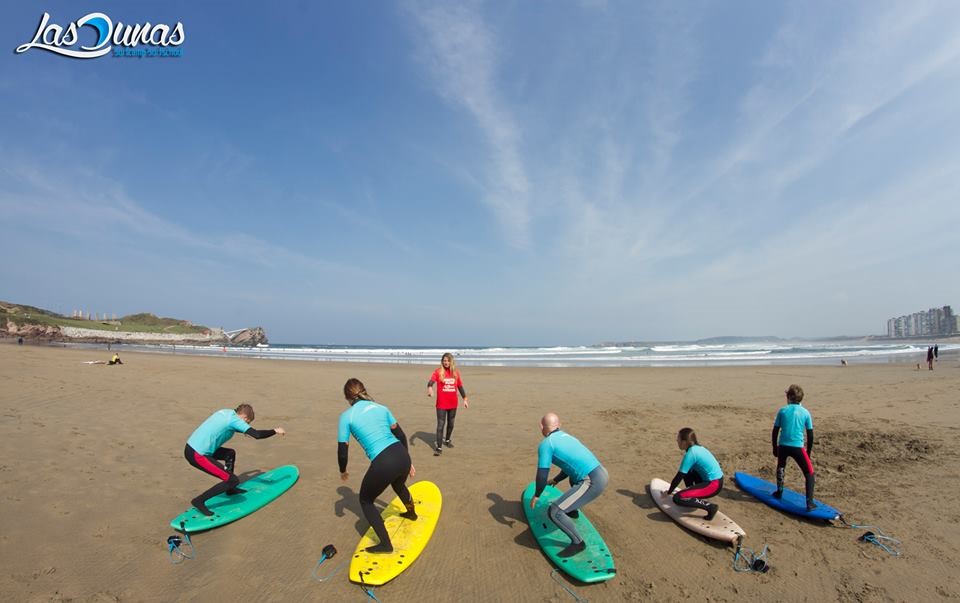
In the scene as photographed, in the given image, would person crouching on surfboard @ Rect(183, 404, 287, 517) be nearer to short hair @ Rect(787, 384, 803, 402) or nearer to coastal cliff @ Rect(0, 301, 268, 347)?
short hair @ Rect(787, 384, 803, 402)

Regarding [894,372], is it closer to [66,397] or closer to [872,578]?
[872,578]

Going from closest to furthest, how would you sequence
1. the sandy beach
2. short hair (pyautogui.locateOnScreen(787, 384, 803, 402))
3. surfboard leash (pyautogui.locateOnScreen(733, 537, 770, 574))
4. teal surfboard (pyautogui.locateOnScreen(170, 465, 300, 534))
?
the sandy beach, surfboard leash (pyautogui.locateOnScreen(733, 537, 770, 574)), teal surfboard (pyautogui.locateOnScreen(170, 465, 300, 534)), short hair (pyautogui.locateOnScreen(787, 384, 803, 402))

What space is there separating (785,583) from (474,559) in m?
A: 3.30

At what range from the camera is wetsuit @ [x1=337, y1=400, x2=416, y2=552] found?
442cm

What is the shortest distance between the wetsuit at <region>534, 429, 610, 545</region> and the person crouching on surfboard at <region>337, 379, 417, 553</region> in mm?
1558

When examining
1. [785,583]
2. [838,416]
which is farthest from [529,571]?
[838,416]

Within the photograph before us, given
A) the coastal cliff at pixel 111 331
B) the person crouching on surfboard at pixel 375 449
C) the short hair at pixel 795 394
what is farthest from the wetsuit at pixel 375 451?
the coastal cliff at pixel 111 331

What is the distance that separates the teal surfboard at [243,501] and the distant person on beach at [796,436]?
739 cm

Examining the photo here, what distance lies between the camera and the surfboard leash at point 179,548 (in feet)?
15.1

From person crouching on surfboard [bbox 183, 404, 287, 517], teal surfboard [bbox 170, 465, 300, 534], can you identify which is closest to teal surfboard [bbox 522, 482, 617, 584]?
person crouching on surfboard [bbox 183, 404, 287, 517]

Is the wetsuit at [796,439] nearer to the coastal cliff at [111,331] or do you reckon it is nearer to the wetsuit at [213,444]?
the wetsuit at [213,444]

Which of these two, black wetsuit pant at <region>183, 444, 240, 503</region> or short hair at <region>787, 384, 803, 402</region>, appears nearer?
black wetsuit pant at <region>183, 444, 240, 503</region>

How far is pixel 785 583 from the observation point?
4219 mm

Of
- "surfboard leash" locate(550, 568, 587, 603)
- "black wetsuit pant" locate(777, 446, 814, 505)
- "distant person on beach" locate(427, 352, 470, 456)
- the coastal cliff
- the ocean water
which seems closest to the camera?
"surfboard leash" locate(550, 568, 587, 603)
